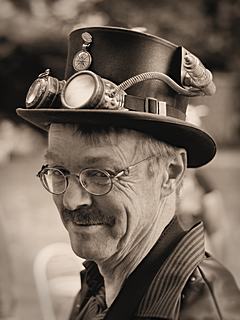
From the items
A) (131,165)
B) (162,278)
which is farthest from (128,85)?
(162,278)

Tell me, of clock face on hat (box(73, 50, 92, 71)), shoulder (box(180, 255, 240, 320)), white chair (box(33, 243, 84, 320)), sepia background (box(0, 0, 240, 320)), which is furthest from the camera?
sepia background (box(0, 0, 240, 320))

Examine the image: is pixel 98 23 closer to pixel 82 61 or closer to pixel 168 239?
pixel 82 61

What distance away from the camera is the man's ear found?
4.86 feet

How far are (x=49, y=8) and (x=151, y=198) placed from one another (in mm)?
2386

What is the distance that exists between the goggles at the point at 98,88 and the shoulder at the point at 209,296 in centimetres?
36

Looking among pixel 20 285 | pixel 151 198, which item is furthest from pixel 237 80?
pixel 151 198

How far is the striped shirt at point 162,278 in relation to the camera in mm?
1370

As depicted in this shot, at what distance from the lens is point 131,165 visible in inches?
55.9

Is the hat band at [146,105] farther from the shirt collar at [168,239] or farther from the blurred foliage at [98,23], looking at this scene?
the blurred foliage at [98,23]

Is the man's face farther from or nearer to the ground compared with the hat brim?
nearer to the ground

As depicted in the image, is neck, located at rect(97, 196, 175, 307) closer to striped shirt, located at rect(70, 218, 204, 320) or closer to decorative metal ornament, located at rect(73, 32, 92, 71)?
striped shirt, located at rect(70, 218, 204, 320)

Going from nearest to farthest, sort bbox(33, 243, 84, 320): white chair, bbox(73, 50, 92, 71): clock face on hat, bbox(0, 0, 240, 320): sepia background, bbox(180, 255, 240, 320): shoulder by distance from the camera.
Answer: bbox(180, 255, 240, 320): shoulder < bbox(73, 50, 92, 71): clock face on hat < bbox(33, 243, 84, 320): white chair < bbox(0, 0, 240, 320): sepia background

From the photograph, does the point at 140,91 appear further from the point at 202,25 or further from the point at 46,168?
the point at 202,25

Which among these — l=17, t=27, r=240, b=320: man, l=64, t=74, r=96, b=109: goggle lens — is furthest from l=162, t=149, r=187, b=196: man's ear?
l=64, t=74, r=96, b=109: goggle lens
